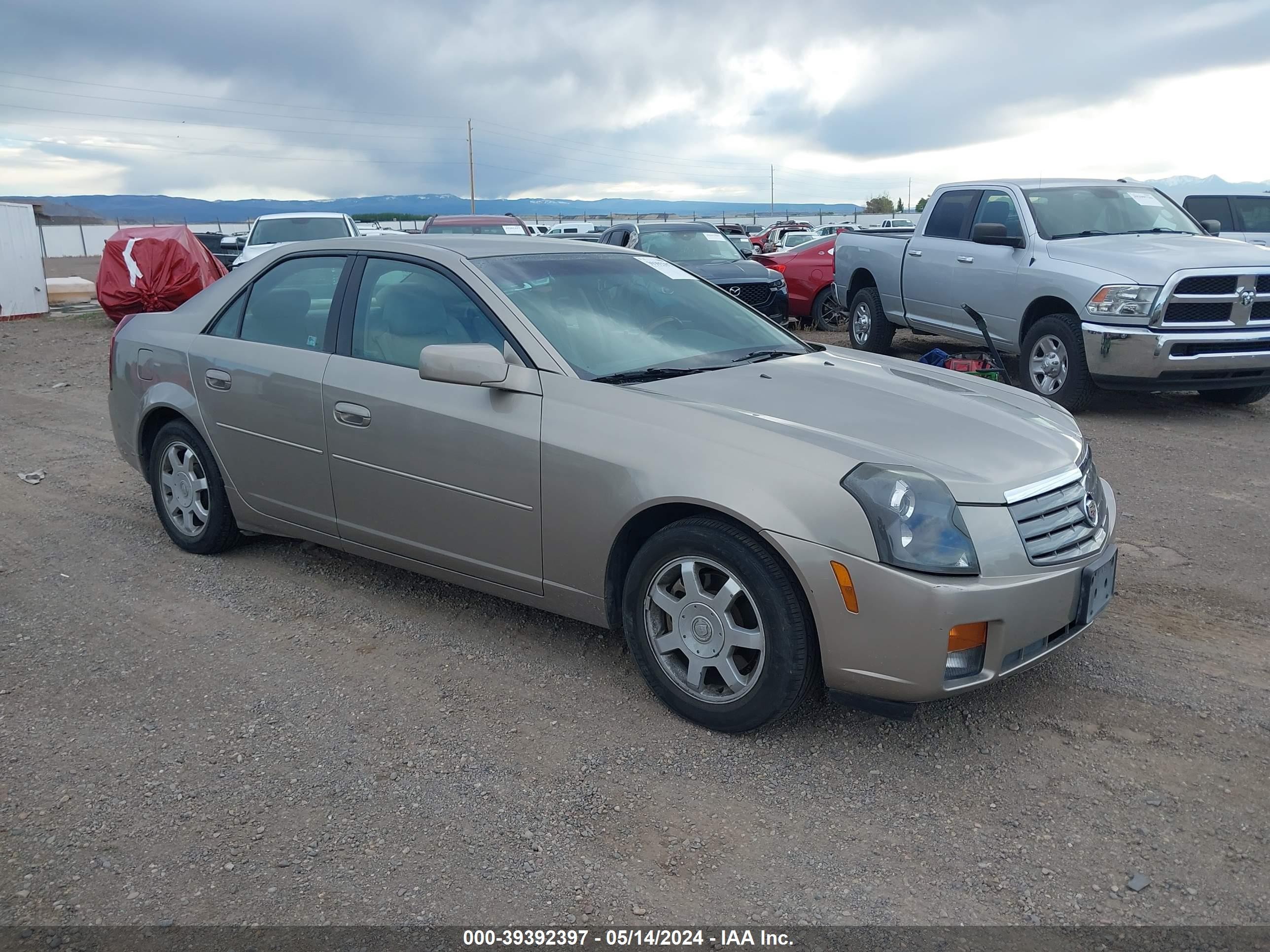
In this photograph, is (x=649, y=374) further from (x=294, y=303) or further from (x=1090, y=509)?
(x=294, y=303)

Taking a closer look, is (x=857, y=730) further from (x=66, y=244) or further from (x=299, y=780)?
(x=66, y=244)

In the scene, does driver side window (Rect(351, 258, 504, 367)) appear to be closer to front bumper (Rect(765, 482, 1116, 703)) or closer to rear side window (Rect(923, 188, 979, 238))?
front bumper (Rect(765, 482, 1116, 703))

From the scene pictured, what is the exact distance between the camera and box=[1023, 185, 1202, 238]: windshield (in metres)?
9.28

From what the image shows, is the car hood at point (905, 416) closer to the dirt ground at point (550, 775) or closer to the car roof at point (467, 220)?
the dirt ground at point (550, 775)

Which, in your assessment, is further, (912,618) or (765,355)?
(765,355)

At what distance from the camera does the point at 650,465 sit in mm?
3447

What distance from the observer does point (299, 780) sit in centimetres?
326

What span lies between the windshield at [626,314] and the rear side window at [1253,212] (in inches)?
459

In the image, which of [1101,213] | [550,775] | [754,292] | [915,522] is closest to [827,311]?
[754,292]

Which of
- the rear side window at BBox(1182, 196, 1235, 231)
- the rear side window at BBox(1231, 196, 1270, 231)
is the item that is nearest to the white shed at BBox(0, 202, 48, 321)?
the rear side window at BBox(1182, 196, 1235, 231)

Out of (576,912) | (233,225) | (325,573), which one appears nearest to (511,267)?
(325,573)

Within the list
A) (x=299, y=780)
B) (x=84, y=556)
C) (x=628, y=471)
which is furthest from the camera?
(x=84, y=556)

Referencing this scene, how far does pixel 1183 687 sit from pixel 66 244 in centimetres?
5208

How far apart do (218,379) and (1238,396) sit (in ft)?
27.7
